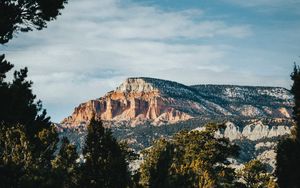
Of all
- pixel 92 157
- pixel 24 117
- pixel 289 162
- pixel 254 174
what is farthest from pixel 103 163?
pixel 254 174

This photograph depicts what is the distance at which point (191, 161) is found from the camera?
47.4 metres

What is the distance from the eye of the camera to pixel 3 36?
64.3ft

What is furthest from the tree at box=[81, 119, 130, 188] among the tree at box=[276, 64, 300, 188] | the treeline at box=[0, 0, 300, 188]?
the tree at box=[276, 64, 300, 188]

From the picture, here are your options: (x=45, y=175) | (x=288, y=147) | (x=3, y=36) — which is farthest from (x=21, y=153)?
(x=288, y=147)

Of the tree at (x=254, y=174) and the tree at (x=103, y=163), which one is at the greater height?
the tree at (x=103, y=163)

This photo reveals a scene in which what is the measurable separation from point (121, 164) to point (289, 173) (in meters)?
10.5

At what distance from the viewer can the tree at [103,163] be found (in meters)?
28.4

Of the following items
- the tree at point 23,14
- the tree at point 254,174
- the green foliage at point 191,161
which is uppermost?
the tree at point 23,14

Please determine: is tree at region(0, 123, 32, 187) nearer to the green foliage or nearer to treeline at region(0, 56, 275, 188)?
treeline at region(0, 56, 275, 188)

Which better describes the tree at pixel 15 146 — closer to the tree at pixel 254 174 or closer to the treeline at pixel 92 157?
the treeline at pixel 92 157

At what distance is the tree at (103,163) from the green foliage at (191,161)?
25.5ft

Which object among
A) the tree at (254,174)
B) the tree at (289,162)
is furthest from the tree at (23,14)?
the tree at (254,174)

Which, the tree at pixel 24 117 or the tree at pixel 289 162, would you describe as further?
the tree at pixel 289 162

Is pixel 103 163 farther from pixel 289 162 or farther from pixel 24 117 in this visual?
pixel 289 162
